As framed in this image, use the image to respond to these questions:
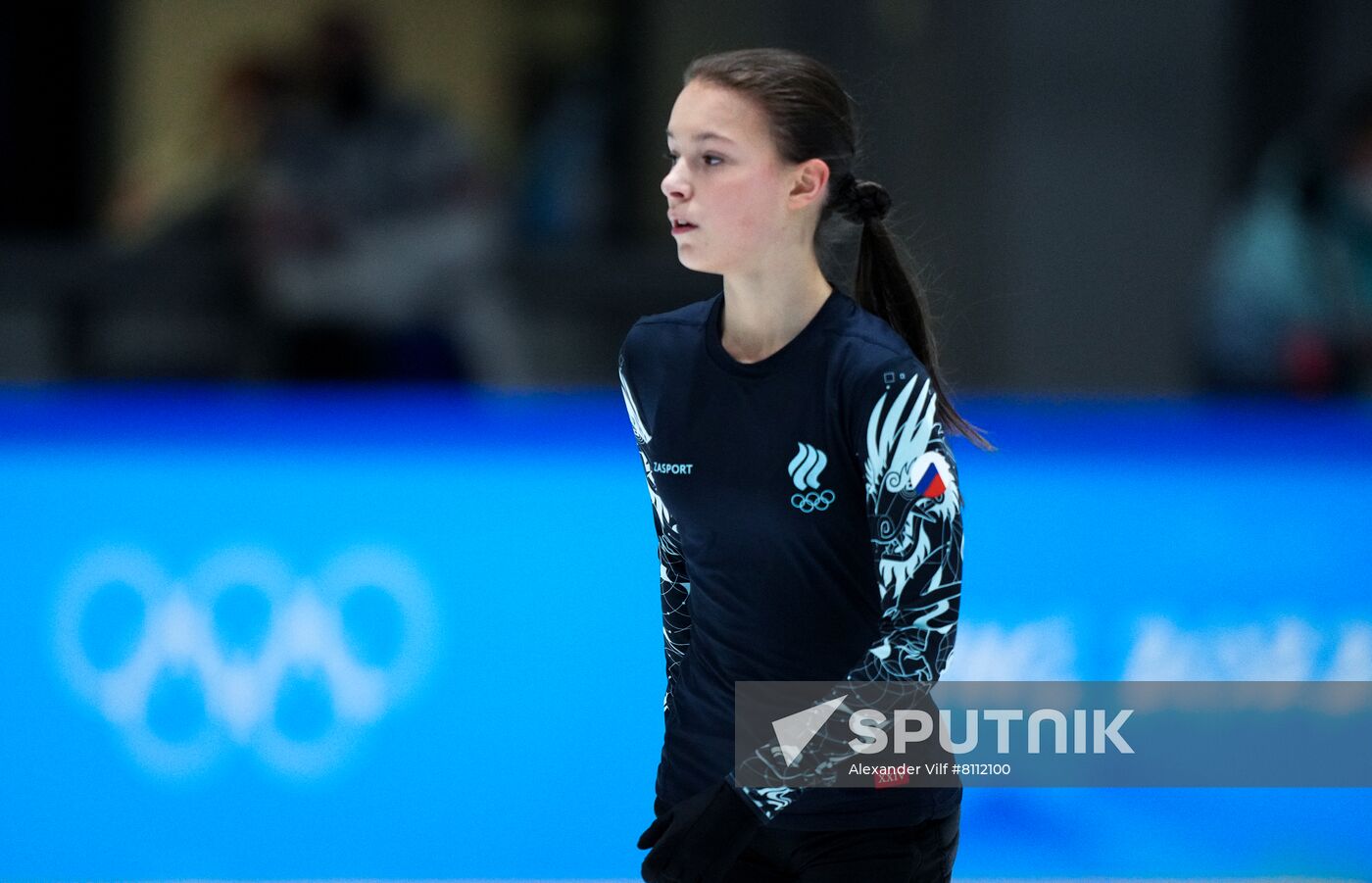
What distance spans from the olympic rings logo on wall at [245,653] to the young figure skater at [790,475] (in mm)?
2005

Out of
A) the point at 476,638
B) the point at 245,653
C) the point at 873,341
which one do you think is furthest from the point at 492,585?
the point at 873,341

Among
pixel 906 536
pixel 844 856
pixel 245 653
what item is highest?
pixel 245 653

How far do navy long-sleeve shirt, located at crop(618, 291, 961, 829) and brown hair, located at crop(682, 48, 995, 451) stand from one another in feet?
0.24

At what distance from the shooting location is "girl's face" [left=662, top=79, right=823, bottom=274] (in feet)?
6.05

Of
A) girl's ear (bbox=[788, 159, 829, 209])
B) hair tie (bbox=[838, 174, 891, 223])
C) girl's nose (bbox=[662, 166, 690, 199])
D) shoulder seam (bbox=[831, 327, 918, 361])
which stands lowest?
shoulder seam (bbox=[831, 327, 918, 361])

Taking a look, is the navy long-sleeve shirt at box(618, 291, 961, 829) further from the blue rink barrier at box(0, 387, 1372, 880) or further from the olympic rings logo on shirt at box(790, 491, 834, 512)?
the blue rink barrier at box(0, 387, 1372, 880)

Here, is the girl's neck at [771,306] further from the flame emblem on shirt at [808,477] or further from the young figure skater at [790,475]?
the flame emblem on shirt at [808,477]

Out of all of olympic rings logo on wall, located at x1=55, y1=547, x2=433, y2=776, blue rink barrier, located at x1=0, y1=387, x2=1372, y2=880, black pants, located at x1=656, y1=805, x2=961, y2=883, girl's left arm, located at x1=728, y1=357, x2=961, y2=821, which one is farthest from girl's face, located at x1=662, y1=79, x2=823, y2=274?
olympic rings logo on wall, located at x1=55, y1=547, x2=433, y2=776

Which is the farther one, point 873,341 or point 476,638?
point 476,638

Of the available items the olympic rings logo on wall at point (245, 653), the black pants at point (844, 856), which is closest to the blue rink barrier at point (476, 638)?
the olympic rings logo on wall at point (245, 653)

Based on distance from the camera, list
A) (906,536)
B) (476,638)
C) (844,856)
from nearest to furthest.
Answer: (906,536), (844,856), (476,638)

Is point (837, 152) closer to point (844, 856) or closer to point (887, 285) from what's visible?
point (887, 285)

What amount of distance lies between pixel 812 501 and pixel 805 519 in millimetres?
21

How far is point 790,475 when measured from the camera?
1820mm
